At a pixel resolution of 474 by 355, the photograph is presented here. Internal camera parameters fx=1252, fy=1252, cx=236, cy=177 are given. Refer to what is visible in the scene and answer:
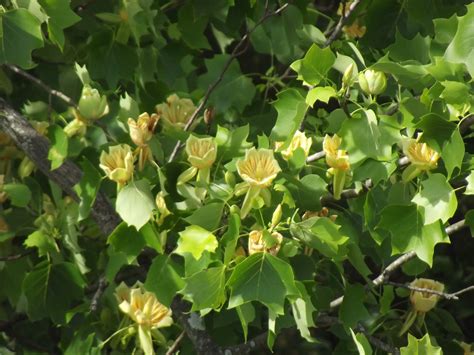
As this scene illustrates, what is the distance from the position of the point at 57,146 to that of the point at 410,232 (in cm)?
95

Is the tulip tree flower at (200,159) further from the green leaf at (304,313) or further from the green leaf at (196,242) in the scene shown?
the green leaf at (304,313)

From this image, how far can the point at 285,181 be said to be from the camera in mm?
2639

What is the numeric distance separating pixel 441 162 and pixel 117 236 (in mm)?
723

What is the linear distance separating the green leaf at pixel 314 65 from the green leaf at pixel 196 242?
0.37 m

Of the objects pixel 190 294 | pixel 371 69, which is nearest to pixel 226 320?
pixel 190 294

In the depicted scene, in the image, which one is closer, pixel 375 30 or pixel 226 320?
pixel 226 320

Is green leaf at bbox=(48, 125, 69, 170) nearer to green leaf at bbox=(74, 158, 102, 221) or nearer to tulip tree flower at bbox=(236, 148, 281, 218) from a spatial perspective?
green leaf at bbox=(74, 158, 102, 221)

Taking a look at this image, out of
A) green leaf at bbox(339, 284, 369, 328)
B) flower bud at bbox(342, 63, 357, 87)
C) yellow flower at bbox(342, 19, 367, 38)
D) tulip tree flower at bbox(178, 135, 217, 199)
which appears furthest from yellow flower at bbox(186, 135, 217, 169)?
yellow flower at bbox(342, 19, 367, 38)

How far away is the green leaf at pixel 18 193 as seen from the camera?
3.22 m

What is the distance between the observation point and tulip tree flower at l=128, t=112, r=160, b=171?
2.74m

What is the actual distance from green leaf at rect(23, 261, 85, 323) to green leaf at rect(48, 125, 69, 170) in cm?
36

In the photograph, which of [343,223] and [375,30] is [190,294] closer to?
[343,223]

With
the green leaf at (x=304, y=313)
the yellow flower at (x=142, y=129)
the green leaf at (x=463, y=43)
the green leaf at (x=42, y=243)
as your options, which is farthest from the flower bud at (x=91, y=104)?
the green leaf at (x=463, y=43)

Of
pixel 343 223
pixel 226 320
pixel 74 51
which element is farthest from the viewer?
pixel 74 51
